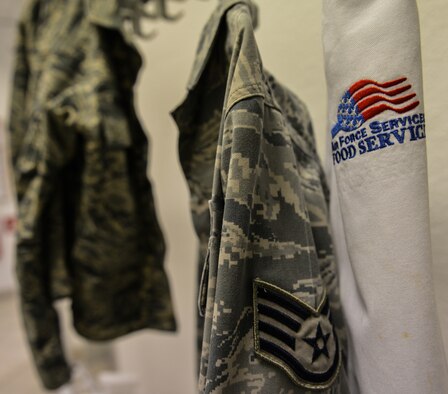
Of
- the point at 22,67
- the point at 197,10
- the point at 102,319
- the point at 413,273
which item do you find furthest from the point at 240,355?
the point at 22,67

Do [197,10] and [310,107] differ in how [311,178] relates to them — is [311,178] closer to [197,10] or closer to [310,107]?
[310,107]

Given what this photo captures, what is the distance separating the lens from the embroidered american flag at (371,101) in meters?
0.33

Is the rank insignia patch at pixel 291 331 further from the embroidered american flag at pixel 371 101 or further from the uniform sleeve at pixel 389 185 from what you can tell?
the embroidered american flag at pixel 371 101

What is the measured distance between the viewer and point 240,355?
1.21 feet

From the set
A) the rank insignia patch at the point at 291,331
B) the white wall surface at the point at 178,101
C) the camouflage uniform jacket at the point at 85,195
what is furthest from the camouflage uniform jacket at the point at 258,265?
the camouflage uniform jacket at the point at 85,195

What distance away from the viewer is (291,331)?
1.22 ft

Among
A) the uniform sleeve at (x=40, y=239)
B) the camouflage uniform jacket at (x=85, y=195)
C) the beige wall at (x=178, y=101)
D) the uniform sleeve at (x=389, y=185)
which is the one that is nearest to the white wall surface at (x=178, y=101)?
the beige wall at (x=178, y=101)

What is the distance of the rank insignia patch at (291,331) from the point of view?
0.37 m

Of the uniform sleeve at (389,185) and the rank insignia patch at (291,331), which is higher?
the uniform sleeve at (389,185)

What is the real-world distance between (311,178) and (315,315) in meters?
0.18

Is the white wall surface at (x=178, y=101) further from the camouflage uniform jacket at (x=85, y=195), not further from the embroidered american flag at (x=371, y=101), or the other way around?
the camouflage uniform jacket at (x=85, y=195)

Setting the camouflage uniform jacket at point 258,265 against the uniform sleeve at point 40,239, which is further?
the uniform sleeve at point 40,239

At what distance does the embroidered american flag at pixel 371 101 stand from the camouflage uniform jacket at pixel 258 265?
0.22ft

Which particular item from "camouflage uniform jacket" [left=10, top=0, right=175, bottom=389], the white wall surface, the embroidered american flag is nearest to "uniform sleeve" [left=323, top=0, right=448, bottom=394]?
the embroidered american flag
